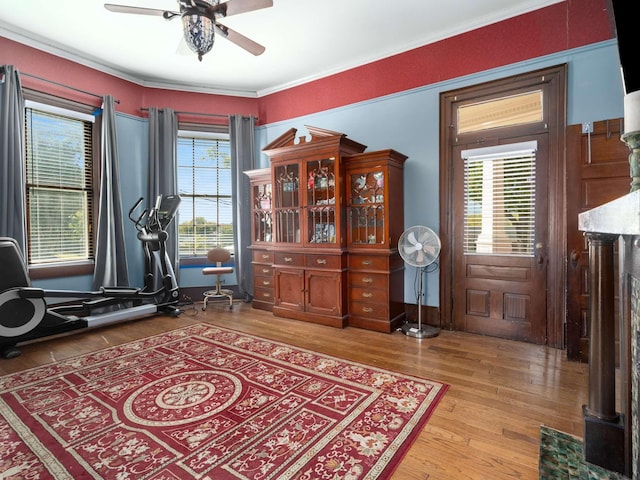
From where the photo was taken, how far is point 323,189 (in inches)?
160

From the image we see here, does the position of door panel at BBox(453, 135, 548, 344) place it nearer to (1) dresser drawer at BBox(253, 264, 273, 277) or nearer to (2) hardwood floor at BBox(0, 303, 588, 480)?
(2) hardwood floor at BBox(0, 303, 588, 480)

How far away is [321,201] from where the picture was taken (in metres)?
4.09

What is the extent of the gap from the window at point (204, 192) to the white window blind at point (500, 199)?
3.55 m

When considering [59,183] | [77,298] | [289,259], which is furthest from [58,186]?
[289,259]

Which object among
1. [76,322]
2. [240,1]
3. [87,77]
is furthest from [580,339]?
[87,77]

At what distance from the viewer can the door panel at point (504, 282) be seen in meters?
3.24

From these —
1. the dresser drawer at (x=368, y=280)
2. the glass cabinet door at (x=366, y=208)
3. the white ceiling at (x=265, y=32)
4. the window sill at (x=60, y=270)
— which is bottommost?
the dresser drawer at (x=368, y=280)

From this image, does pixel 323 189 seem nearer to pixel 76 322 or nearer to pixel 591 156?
pixel 591 156

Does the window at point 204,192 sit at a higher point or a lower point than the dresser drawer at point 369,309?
higher

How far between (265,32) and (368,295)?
3.13 metres

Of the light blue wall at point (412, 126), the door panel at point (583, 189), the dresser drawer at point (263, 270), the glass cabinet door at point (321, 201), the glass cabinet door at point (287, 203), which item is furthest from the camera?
the dresser drawer at point (263, 270)

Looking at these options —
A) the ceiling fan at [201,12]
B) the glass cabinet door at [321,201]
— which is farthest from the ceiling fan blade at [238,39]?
the glass cabinet door at [321,201]

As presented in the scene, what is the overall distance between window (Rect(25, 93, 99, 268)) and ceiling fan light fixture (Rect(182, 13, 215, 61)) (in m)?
2.69

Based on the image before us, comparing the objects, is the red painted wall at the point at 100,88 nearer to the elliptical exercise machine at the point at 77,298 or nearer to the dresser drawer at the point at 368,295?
the elliptical exercise machine at the point at 77,298
